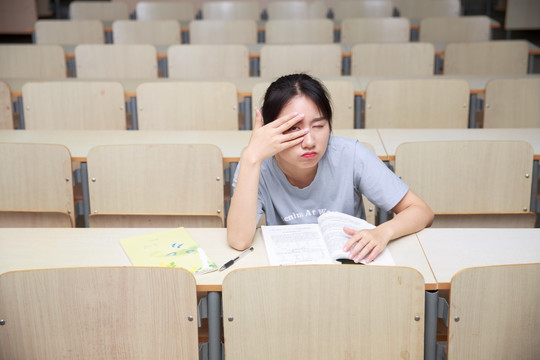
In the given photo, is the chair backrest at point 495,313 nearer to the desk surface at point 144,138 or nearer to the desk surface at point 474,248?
the desk surface at point 474,248

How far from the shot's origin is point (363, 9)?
5.57 meters

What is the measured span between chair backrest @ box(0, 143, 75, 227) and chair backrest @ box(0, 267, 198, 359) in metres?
1.04

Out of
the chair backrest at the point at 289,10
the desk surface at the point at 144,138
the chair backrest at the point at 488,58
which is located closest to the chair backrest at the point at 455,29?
the chair backrest at the point at 488,58

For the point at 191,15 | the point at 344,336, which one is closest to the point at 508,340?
the point at 344,336

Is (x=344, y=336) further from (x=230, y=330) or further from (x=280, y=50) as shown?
(x=280, y=50)

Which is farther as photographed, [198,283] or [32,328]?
[198,283]

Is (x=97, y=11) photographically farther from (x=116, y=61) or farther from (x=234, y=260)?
(x=234, y=260)

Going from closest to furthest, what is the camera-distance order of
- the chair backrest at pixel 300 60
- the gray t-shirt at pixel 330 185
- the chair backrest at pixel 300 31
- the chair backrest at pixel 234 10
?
the gray t-shirt at pixel 330 185, the chair backrest at pixel 300 60, the chair backrest at pixel 300 31, the chair backrest at pixel 234 10

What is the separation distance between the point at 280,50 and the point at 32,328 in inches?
112

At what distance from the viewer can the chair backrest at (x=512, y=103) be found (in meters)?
3.10

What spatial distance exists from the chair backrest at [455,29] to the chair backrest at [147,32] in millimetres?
2027

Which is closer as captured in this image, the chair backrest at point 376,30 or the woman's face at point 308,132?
the woman's face at point 308,132

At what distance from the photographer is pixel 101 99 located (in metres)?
3.13

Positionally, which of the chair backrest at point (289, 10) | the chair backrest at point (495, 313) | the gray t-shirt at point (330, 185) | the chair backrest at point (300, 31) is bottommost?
the chair backrest at point (495, 313)
